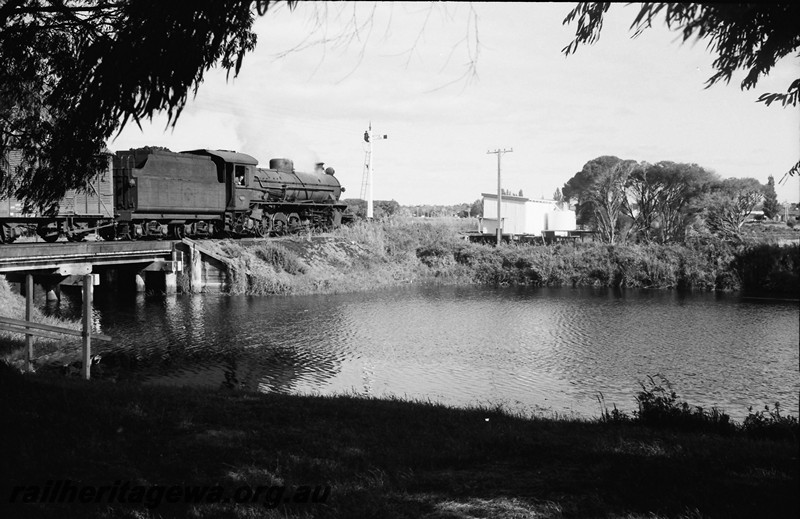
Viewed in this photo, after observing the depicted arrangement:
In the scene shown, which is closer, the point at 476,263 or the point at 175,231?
the point at 175,231

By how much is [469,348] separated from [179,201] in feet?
52.3

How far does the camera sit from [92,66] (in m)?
6.53

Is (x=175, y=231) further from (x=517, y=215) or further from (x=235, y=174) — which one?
(x=517, y=215)

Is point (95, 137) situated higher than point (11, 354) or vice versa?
point (95, 137)

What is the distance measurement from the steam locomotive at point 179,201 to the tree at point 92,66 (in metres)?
13.0

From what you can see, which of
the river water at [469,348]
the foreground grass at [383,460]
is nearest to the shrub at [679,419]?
the foreground grass at [383,460]

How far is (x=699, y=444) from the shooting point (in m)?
6.20

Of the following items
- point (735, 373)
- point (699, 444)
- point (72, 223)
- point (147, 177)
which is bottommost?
point (735, 373)

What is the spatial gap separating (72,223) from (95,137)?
744 inches

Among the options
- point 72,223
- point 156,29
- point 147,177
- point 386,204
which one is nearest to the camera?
point 156,29

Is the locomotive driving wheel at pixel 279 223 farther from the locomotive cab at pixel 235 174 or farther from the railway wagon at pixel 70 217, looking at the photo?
the railway wagon at pixel 70 217

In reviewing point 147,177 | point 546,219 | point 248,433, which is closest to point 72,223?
point 147,177

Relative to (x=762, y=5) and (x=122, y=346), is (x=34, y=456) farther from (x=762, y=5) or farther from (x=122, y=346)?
(x=122, y=346)

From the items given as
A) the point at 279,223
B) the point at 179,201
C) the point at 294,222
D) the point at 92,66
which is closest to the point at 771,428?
the point at 92,66
